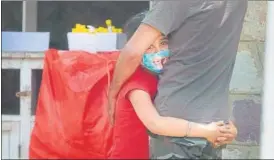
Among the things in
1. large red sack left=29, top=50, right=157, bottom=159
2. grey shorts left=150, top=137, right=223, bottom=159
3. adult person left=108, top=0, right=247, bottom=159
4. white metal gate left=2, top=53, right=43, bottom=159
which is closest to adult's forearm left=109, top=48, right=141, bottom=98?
adult person left=108, top=0, right=247, bottom=159

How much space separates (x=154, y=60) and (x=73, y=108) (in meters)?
1.41

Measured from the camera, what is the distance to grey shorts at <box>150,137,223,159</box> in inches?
85.7

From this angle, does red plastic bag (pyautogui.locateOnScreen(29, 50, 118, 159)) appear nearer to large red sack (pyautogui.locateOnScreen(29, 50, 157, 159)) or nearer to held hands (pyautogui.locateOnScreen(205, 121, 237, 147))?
large red sack (pyautogui.locateOnScreen(29, 50, 157, 159))

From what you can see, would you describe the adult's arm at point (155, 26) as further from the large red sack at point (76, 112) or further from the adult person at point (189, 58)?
the large red sack at point (76, 112)

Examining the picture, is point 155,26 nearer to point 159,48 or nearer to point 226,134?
point 159,48

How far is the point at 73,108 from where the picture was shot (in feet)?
11.8

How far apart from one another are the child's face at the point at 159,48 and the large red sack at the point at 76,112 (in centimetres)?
119

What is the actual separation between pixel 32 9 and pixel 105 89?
0.97 metres

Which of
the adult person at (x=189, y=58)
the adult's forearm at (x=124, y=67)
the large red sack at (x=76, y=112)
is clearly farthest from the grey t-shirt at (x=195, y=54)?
the large red sack at (x=76, y=112)

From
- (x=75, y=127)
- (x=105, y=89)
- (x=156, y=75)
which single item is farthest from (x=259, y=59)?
(x=156, y=75)

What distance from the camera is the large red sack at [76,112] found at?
3557 mm

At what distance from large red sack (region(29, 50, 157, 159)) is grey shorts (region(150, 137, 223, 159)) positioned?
3.91ft

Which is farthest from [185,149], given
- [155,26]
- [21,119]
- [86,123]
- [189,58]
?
[21,119]

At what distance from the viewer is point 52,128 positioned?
366cm
